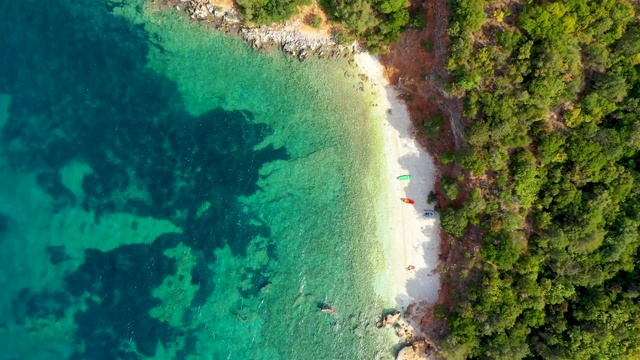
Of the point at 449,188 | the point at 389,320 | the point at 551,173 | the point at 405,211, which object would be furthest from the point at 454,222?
the point at 389,320

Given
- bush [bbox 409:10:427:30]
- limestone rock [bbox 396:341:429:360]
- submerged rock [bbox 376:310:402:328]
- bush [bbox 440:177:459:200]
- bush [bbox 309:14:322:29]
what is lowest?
limestone rock [bbox 396:341:429:360]

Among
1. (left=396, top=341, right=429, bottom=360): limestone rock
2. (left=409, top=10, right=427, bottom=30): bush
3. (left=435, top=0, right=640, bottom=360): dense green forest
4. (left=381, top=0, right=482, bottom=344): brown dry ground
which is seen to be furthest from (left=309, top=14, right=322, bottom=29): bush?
(left=396, top=341, right=429, bottom=360): limestone rock

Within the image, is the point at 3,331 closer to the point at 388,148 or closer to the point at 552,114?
the point at 388,148

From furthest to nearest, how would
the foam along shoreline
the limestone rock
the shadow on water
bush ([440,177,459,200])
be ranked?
the shadow on water
the foam along shoreline
the limestone rock
bush ([440,177,459,200])

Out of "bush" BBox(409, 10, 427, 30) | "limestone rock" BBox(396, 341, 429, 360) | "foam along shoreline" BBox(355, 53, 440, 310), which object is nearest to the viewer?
"bush" BBox(409, 10, 427, 30)

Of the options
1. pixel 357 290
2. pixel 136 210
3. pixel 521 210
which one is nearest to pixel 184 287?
pixel 136 210

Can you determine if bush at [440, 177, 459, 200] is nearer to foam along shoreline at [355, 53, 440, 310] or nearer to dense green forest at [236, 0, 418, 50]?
foam along shoreline at [355, 53, 440, 310]
